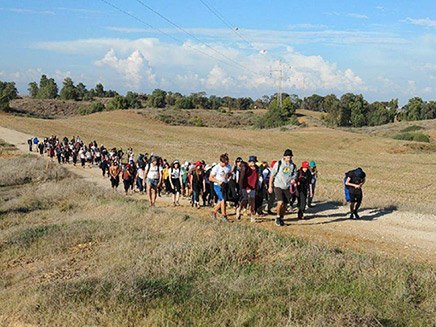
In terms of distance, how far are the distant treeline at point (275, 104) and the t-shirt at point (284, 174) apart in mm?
71184


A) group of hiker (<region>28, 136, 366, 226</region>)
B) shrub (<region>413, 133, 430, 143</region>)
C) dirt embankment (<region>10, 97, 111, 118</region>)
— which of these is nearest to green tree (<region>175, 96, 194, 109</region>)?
dirt embankment (<region>10, 97, 111, 118</region>)

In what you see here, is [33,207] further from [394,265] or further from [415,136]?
[415,136]

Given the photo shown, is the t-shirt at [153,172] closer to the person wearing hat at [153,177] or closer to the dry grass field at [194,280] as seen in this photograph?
the person wearing hat at [153,177]

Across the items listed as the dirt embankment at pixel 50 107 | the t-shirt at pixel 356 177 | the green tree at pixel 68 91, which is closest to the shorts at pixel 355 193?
the t-shirt at pixel 356 177

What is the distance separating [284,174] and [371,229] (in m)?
2.55

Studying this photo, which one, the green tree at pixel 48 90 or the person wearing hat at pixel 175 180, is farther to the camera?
the green tree at pixel 48 90

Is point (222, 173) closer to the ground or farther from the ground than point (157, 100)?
closer to the ground

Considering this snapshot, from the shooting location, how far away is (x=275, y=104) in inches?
3509

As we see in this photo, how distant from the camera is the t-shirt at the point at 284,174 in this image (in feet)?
31.3

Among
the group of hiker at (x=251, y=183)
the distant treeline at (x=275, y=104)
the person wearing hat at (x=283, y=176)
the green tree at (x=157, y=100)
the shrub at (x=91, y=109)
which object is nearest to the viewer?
the person wearing hat at (x=283, y=176)

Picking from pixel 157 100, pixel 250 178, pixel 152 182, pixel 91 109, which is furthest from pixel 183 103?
pixel 250 178

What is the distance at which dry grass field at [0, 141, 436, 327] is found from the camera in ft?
16.2

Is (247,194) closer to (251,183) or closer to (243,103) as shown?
(251,183)

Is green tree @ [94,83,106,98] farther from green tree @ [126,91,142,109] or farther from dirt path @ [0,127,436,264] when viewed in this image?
dirt path @ [0,127,436,264]
